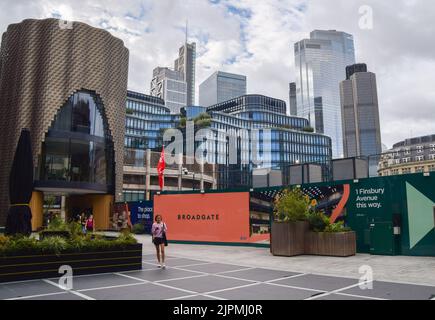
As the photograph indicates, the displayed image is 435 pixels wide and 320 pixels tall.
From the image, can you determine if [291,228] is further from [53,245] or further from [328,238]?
[53,245]

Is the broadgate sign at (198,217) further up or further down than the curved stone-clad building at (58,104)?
further down

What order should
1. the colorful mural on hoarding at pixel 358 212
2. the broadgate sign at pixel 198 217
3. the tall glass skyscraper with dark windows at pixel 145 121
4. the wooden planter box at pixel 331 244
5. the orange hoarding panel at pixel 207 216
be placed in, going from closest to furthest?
the wooden planter box at pixel 331 244, the colorful mural on hoarding at pixel 358 212, the orange hoarding panel at pixel 207 216, the broadgate sign at pixel 198 217, the tall glass skyscraper with dark windows at pixel 145 121

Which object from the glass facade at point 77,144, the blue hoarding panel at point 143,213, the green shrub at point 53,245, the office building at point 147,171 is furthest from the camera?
the office building at point 147,171

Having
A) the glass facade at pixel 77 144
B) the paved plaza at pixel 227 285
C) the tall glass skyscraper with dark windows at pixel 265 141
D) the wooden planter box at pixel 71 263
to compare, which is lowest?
the paved plaza at pixel 227 285

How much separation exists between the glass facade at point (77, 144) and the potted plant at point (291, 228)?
26.8m

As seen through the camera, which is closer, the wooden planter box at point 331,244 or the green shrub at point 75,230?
the green shrub at point 75,230

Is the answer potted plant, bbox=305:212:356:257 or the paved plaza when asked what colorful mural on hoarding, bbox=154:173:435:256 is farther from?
the paved plaza

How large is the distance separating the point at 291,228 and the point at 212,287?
7710 millimetres

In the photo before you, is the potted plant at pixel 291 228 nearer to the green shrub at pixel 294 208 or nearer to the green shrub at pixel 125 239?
the green shrub at pixel 294 208

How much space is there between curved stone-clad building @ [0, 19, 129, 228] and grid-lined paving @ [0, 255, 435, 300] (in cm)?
2868

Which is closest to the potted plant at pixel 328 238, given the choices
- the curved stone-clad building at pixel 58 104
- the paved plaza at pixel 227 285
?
the paved plaza at pixel 227 285

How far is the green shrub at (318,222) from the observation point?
16625 mm

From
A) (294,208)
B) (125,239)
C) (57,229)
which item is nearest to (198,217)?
(294,208)
